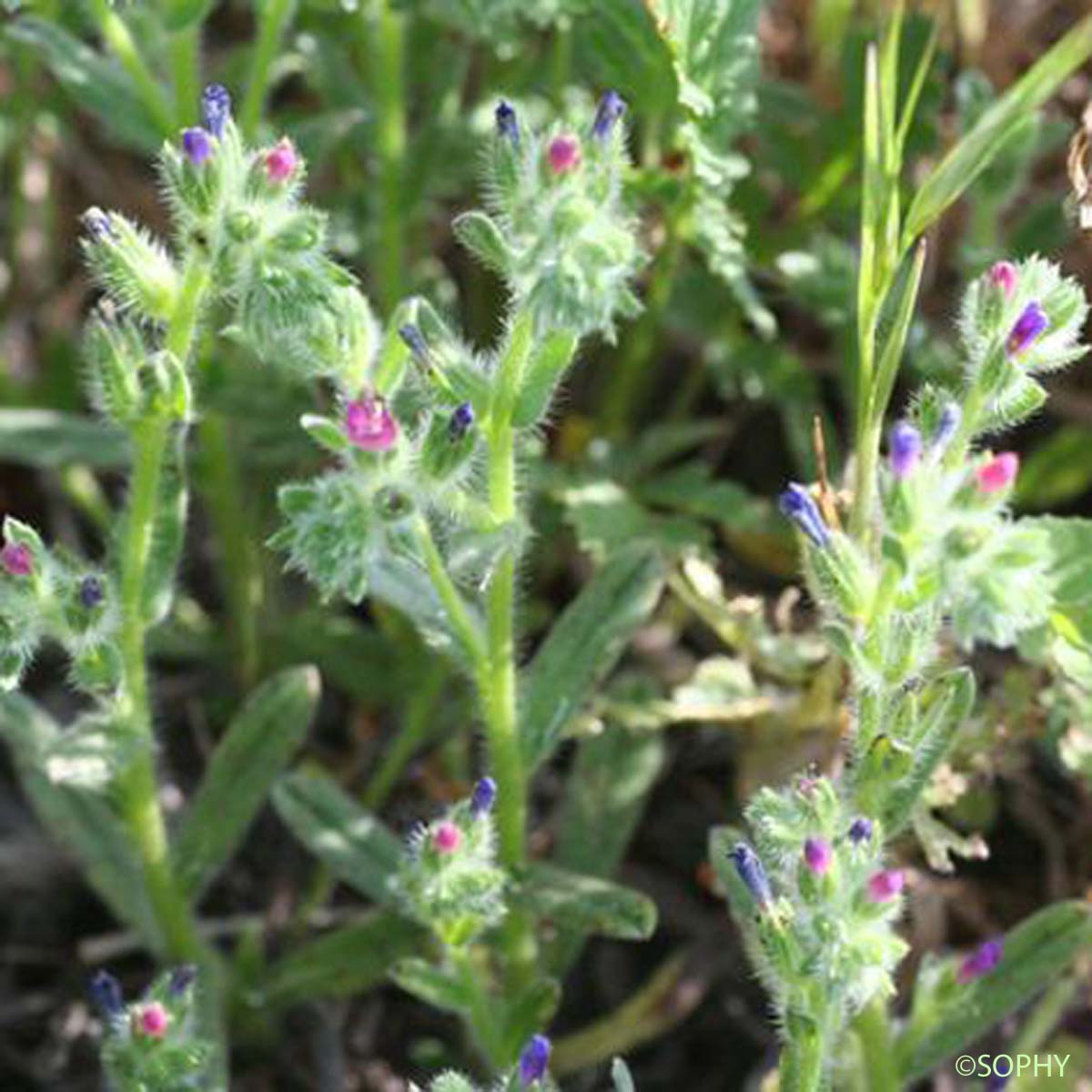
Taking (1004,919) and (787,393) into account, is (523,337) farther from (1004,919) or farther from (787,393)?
(1004,919)

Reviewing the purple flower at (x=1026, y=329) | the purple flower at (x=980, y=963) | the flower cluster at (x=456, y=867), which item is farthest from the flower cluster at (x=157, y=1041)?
the purple flower at (x=1026, y=329)

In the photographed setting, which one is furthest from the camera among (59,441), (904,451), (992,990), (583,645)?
(59,441)

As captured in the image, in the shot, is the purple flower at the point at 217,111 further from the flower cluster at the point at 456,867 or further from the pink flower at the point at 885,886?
the pink flower at the point at 885,886

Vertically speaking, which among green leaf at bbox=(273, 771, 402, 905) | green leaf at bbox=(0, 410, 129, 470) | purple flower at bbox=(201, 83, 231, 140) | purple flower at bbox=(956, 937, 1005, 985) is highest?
purple flower at bbox=(201, 83, 231, 140)

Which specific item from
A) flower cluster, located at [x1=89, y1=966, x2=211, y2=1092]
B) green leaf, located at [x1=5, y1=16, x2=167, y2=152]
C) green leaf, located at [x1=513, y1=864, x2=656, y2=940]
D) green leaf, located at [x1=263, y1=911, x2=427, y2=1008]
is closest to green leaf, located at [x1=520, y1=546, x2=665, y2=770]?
green leaf, located at [x1=513, y1=864, x2=656, y2=940]

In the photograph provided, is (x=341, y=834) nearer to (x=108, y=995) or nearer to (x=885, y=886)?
(x=108, y=995)

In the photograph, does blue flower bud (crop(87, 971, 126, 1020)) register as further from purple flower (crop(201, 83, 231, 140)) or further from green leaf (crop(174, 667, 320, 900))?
purple flower (crop(201, 83, 231, 140))

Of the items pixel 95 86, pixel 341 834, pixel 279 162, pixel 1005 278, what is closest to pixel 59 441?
pixel 95 86
